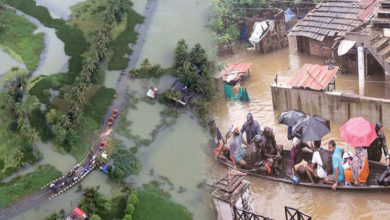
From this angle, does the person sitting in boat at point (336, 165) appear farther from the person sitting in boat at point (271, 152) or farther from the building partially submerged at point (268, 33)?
the building partially submerged at point (268, 33)

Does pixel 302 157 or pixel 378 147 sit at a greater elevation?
pixel 378 147

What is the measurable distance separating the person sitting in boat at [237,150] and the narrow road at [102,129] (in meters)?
4.20

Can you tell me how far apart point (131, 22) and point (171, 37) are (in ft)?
7.01

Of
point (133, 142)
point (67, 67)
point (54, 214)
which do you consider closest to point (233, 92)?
point (133, 142)

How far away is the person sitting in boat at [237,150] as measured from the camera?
13.9 metres

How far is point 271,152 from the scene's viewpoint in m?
14.2

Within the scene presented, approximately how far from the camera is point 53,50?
66.5ft

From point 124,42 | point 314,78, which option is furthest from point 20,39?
point 314,78

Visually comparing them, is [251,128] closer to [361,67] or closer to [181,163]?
[181,163]

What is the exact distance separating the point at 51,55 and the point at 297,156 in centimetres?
1072

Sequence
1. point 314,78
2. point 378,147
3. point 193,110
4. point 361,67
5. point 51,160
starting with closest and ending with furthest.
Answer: point 378,147, point 51,160, point 314,78, point 193,110, point 361,67

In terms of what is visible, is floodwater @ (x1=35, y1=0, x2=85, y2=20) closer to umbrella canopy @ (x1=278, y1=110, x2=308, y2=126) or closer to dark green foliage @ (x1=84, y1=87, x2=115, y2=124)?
dark green foliage @ (x1=84, y1=87, x2=115, y2=124)

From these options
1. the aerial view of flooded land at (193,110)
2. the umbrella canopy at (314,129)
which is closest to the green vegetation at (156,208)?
the aerial view of flooded land at (193,110)

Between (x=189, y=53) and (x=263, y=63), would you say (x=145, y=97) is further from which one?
(x=263, y=63)
